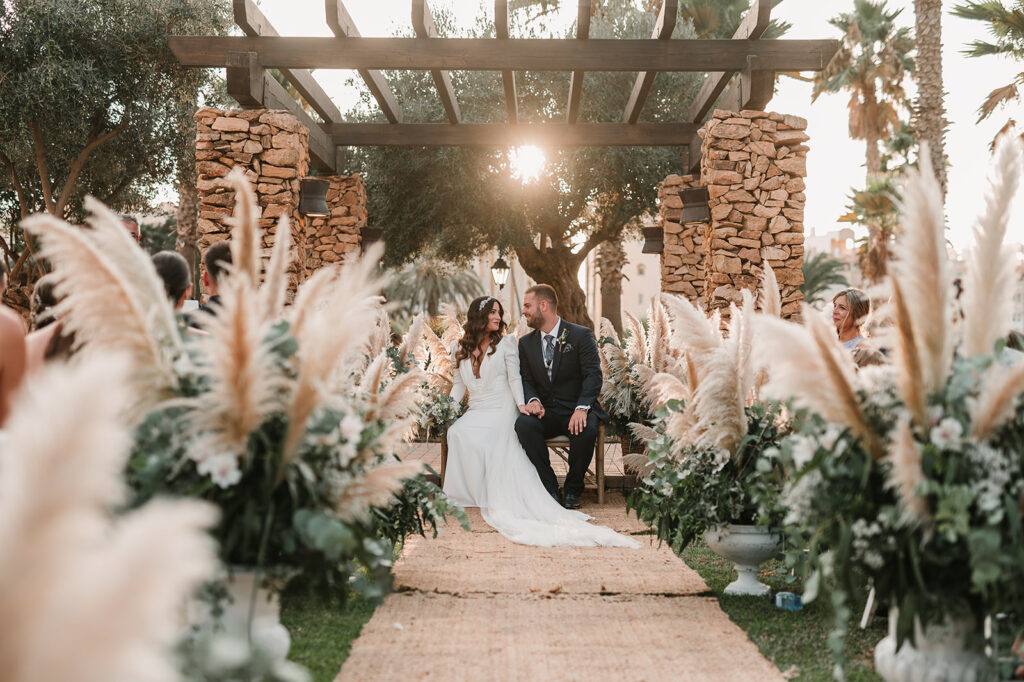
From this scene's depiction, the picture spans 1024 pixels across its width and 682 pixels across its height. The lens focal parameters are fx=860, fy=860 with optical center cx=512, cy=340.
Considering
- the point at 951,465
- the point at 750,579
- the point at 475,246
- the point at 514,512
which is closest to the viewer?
the point at 951,465

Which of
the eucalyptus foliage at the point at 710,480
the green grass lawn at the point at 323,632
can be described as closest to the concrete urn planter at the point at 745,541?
the eucalyptus foliage at the point at 710,480

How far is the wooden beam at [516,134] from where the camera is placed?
11609mm

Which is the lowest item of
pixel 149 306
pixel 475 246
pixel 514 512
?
pixel 514 512

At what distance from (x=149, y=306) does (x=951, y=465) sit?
6.97 feet

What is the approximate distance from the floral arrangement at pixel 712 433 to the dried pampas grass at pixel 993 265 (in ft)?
4.54

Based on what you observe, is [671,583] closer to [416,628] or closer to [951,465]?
[416,628]

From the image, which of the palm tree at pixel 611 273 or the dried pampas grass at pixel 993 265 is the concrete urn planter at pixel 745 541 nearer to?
the dried pampas grass at pixel 993 265

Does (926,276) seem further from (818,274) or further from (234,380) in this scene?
(818,274)

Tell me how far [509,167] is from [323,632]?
13752 mm

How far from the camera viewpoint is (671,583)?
489 cm

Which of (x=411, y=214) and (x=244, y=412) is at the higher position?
(x=411, y=214)

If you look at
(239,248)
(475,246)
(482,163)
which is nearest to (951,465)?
(239,248)

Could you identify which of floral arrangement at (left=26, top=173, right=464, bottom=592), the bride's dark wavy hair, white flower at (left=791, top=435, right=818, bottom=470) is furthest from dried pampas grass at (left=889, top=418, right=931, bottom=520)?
the bride's dark wavy hair

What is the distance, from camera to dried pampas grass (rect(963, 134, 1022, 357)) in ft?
7.37
